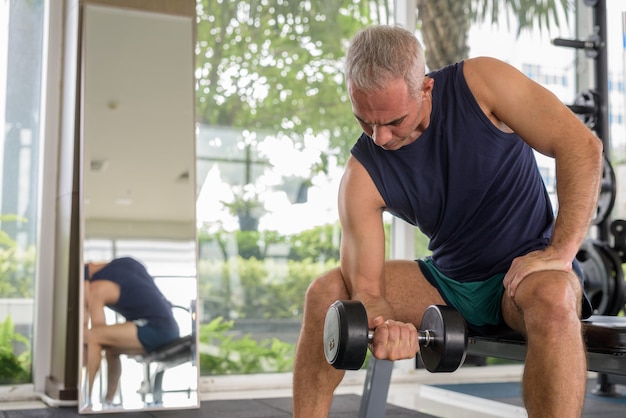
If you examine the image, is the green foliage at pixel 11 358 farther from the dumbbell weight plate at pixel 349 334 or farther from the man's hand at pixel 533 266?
the man's hand at pixel 533 266

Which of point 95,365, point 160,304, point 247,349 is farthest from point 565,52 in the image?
point 95,365

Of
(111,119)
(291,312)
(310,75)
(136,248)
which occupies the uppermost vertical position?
(310,75)

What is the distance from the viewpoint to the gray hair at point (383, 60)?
190cm

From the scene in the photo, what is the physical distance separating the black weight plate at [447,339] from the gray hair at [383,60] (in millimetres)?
536

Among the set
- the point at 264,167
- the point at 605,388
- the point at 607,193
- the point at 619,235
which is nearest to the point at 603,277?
the point at 619,235

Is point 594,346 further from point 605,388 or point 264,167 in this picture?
point 264,167

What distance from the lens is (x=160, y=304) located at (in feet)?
11.5

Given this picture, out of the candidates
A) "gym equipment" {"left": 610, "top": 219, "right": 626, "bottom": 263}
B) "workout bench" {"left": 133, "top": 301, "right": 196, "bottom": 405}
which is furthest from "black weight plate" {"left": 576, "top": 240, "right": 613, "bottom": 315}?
"workout bench" {"left": 133, "top": 301, "right": 196, "bottom": 405}

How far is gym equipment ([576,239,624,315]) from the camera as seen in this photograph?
11.4ft

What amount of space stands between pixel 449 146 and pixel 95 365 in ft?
6.35

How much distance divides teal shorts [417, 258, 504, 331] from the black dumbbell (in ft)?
1.17

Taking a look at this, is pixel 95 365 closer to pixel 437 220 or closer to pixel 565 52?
pixel 437 220

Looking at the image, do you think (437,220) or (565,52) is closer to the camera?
(437,220)

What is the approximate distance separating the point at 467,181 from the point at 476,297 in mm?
304
